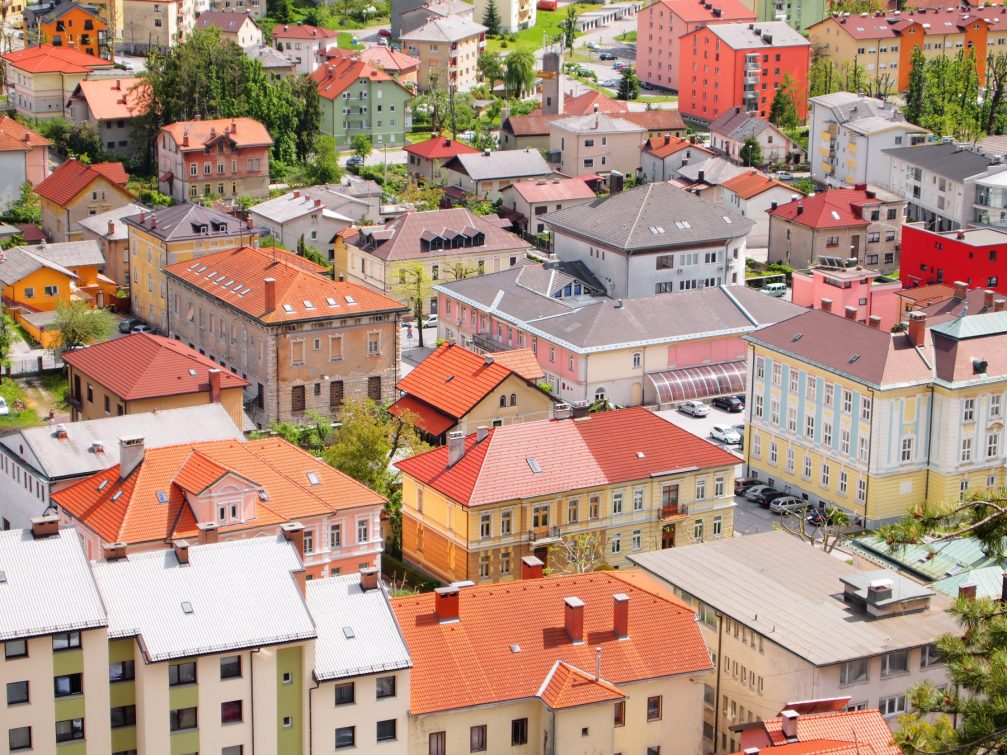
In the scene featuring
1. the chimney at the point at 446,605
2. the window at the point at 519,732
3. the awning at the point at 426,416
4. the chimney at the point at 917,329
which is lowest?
the window at the point at 519,732

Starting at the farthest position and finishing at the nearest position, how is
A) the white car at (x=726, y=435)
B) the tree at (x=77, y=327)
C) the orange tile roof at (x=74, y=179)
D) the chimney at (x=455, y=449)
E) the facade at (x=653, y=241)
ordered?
the orange tile roof at (x=74, y=179)
the facade at (x=653, y=241)
the tree at (x=77, y=327)
the white car at (x=726, y=435)
the chimney at (x=455, y=449)

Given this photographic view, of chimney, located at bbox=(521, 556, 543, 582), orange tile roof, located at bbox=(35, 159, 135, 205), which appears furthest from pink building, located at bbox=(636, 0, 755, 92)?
chimney, located at bbox=(521, 556, 543, 582)

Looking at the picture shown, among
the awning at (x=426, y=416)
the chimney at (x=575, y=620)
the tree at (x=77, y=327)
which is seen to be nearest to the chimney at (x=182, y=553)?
the chimney at (x=575, y=620)

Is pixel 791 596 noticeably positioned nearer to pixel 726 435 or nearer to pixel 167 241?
pixel 726 435

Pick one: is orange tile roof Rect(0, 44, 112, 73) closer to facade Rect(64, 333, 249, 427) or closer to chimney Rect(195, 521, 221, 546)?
facade Rect(64, 333, 249, 427)

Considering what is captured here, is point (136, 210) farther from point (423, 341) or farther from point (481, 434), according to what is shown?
point (481, 434)

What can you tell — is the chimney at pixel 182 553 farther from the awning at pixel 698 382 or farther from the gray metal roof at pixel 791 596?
the awning at pixel 698 382

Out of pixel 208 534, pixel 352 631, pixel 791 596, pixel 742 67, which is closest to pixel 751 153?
pixel 742 67
